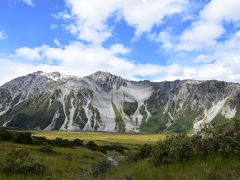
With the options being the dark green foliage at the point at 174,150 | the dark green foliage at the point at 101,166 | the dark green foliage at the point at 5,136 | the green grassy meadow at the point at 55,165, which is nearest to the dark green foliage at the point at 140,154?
the dark green foliage at the point at 101,166

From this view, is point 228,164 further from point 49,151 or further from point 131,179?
point 49,151

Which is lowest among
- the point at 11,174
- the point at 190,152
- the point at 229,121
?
the point at 11,174

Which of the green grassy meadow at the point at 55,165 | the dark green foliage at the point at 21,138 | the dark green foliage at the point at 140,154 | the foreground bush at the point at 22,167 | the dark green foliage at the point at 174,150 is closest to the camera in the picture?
the dark green foliage at the point at 174,150

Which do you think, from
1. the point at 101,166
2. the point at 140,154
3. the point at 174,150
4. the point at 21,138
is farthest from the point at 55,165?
the point at 21,138

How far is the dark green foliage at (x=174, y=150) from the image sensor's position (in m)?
13.8

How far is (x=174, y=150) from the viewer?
1403 cm

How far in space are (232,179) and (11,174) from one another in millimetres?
9398

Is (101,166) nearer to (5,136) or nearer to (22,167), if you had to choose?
(22,167)

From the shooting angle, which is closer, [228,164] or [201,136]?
[228,164]

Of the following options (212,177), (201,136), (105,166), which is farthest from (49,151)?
(212,177)

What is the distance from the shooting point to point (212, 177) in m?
10.2

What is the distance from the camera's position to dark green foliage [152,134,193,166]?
13.8 m

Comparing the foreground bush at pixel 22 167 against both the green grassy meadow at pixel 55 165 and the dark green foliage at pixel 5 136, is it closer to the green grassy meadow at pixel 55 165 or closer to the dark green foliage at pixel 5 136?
the green grassy meadow at pixel 55 165

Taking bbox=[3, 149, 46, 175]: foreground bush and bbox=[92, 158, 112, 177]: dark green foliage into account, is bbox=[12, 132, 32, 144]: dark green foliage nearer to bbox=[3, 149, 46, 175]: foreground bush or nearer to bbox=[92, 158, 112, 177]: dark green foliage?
bbox=[92, 158, 112, 177]: dark green foliage
